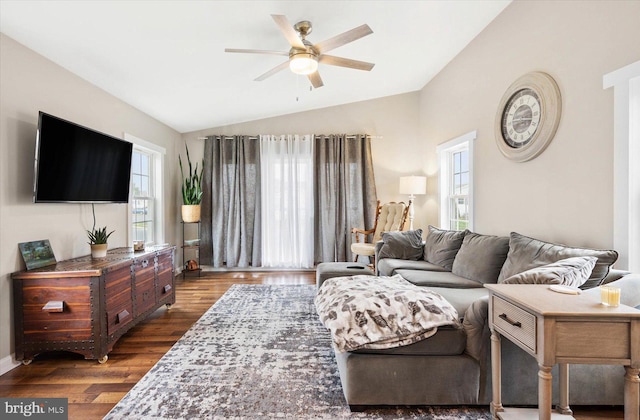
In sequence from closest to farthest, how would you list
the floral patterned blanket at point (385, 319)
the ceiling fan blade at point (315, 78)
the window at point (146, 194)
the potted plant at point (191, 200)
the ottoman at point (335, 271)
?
→ the floral patterned blanket at point (385, 319)
the ceiling fan blade at point (315, 78)
the ottoman at point (335, 271)
the window at point (146, 194)
the potted plant at point (191, 200)

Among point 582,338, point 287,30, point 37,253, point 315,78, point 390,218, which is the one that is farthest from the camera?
point 390,218

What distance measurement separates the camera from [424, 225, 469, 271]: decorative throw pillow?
10.9ft

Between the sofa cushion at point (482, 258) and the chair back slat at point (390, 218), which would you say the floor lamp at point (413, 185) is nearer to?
the chair back slat at point (390, 218)

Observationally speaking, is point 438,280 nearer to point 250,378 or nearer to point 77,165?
point 250,378

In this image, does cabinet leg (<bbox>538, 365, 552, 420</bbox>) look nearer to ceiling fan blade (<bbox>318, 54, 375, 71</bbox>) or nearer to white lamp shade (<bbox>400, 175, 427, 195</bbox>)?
ceiling fan blade (<bbox>318, 54, 375, 71</bbox>)

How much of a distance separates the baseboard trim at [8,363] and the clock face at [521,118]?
4.35m

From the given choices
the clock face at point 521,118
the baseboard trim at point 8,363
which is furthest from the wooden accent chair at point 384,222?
the baseboard trim at point 8,363

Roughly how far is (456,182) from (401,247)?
130cm

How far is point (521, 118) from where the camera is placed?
9.27 ft

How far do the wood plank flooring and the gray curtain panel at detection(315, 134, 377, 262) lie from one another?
251 cm

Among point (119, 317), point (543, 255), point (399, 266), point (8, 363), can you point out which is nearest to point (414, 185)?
point (399, 266)

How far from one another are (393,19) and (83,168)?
3084 mm

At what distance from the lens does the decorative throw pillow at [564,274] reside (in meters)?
1.67

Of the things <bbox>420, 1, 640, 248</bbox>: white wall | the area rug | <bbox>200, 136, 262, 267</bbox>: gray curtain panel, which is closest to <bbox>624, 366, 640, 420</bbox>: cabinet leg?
the area rug
